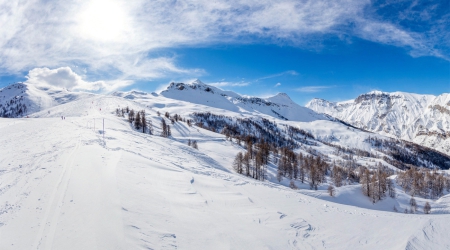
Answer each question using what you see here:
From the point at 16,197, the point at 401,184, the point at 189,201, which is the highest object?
the point at 16,197

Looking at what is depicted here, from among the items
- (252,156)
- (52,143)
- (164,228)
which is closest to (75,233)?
(164,228)

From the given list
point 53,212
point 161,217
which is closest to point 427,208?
point 161,217

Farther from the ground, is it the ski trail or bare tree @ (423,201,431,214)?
the ski trail

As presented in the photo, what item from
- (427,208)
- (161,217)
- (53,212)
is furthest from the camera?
(427,208)

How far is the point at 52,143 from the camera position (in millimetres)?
29141

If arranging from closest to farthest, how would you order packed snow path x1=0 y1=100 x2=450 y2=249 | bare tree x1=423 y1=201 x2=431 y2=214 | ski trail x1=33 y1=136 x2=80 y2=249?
1. ski trail x1=33 y1=136 x2=80 y2=249
2. packed snow path x1=0 y1=100 x2=450 y2=249
3. bare tree x1=423 y1=201 x2=431 y2=214

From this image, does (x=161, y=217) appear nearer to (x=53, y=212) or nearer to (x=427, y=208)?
(x=53, y=212)

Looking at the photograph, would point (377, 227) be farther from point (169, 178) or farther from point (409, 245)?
point (169, 178)

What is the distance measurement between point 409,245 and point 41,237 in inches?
762

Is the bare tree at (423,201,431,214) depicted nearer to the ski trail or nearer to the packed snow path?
the packed snow path

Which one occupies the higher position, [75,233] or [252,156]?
[75,233]

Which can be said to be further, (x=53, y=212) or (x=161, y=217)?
(x=161, y=217)

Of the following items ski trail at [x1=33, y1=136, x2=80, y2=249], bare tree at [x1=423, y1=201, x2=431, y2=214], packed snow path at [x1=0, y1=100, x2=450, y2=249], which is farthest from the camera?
bare tree at [x1=423, y1=201, x2=431, y2=214]

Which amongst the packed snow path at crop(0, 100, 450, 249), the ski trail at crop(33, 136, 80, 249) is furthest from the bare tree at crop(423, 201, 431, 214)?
the ski trail at crop(33, 136, 80, 249)
